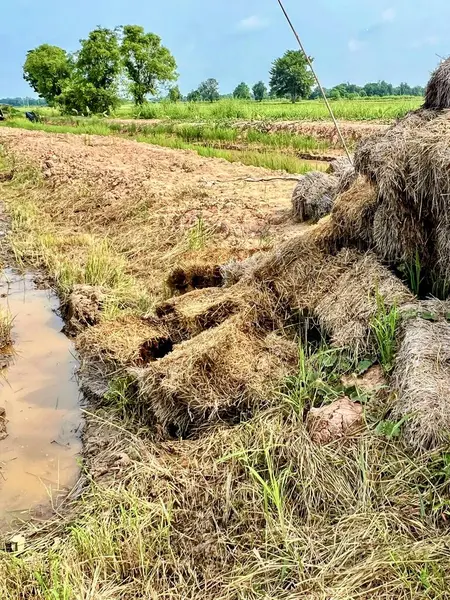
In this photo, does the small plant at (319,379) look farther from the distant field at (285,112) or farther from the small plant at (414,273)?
the distant field at (285,112)

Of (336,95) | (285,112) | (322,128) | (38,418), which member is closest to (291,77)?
(336,95)

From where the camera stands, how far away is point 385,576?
2.10 meters

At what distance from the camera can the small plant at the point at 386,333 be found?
3.02m

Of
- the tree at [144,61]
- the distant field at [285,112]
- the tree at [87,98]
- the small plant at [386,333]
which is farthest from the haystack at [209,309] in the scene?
the tree at [144,61]

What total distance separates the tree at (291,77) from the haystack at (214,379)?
6030 centimetres

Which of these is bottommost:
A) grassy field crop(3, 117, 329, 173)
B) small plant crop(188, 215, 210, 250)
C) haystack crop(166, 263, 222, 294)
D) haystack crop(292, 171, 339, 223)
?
haystack crop(166, 263, 222, 294)

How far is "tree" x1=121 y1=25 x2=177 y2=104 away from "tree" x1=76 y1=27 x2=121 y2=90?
4031 mm

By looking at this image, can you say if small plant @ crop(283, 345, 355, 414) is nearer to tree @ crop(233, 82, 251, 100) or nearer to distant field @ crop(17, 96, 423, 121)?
distant field @ crop(17, 96, 423, 121)

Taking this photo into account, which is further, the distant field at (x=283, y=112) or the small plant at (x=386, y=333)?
the distant field at (x=283, y=112)

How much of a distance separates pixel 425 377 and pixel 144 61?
1825 inches

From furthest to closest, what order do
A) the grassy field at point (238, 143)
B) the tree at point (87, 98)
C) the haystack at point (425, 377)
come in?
1. the tree at point (87, 98)
2. the grassy field at point (238, 143)
3. the haystack at point (425, 377)

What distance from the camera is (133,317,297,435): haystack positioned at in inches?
126

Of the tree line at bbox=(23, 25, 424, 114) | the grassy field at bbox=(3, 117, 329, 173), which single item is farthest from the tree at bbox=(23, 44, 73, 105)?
the grassy field at bbox=(3, 117, 329, 173)

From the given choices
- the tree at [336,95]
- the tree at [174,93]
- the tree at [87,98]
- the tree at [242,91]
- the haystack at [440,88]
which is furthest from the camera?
the tree at [242,91]
